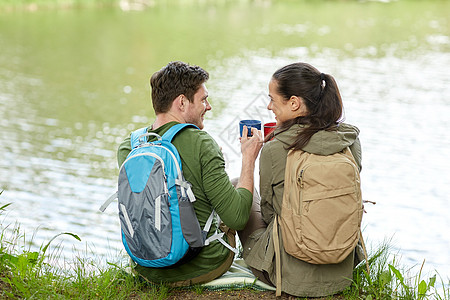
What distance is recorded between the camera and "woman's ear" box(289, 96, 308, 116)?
9.09 feet

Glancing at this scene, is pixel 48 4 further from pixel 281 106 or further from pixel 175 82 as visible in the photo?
pixel 281 106

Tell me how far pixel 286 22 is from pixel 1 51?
1110 centimetres

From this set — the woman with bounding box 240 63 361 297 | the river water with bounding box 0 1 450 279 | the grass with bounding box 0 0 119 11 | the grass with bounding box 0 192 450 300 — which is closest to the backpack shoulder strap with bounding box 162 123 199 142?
the woman with bounding box 240 63 361 297

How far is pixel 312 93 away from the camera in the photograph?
2.74m

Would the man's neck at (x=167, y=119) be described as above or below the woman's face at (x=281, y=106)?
below

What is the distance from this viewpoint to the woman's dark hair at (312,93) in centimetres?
273

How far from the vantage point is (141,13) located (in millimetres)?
24500

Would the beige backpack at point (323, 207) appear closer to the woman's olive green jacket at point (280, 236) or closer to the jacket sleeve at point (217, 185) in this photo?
the woman's olive green jacket at point (280, 236)

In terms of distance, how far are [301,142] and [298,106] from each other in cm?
21

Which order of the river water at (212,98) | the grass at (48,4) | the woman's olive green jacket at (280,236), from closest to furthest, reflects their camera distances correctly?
the woman's olive green jacket at (280,236), the river water at (212,98), the grass at (48,4)

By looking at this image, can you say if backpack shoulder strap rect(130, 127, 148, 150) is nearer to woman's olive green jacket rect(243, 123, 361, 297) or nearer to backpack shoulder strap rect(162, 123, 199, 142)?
backpack shoulder strap rect(162, 123, 199, 142)

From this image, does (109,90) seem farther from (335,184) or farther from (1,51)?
(335,184)

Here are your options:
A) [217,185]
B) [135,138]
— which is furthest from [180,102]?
[217,185]

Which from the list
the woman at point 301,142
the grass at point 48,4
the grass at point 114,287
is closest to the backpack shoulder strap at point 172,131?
the woman at point 301,142
